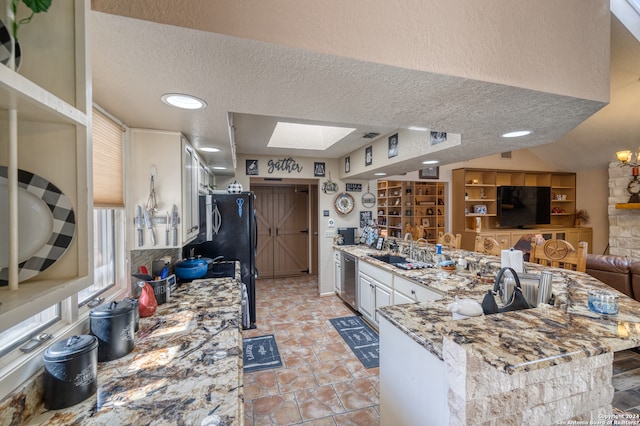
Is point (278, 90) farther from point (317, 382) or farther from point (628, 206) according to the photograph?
point (628, 206)

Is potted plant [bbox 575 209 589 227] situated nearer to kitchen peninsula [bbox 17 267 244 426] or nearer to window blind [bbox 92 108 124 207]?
kitchen peninsula [bbox 17 267 244 426]

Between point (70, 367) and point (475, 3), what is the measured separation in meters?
2.04

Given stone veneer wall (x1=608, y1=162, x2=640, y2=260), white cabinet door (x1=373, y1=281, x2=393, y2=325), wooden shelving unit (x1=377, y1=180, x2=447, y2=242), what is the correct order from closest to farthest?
white cabinet door (x1=373, y1=281, x2=393, y2=325)
stone veneer wall (x1=608, y1=162, x2=640, y2=260)
wooden shelving unit (x1=377, y1=180, x2=447, y2=242)

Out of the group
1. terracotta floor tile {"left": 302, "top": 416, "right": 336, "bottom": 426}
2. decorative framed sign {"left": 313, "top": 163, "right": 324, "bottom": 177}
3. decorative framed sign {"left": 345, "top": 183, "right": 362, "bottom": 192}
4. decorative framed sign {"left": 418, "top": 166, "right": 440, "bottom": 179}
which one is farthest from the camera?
decorative framed sign {"left": 418, "top": 166, "right": 440, "bottom": 179}

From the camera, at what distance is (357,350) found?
2.82 m

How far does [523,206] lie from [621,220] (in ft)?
5.59

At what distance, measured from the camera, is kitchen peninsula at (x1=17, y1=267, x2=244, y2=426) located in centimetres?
84

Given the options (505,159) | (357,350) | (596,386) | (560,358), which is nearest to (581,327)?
(596,386)

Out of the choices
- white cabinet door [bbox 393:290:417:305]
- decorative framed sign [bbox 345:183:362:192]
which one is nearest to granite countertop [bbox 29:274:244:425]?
white cabinet door [bbox 393:290:417:305]

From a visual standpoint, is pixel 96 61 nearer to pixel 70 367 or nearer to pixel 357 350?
pixel 70 367

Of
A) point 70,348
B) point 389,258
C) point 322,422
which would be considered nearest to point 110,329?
point 70,348

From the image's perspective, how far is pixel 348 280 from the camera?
4.04m

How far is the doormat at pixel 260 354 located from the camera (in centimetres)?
255

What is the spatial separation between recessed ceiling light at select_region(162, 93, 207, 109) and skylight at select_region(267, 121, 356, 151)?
2.27 meters
